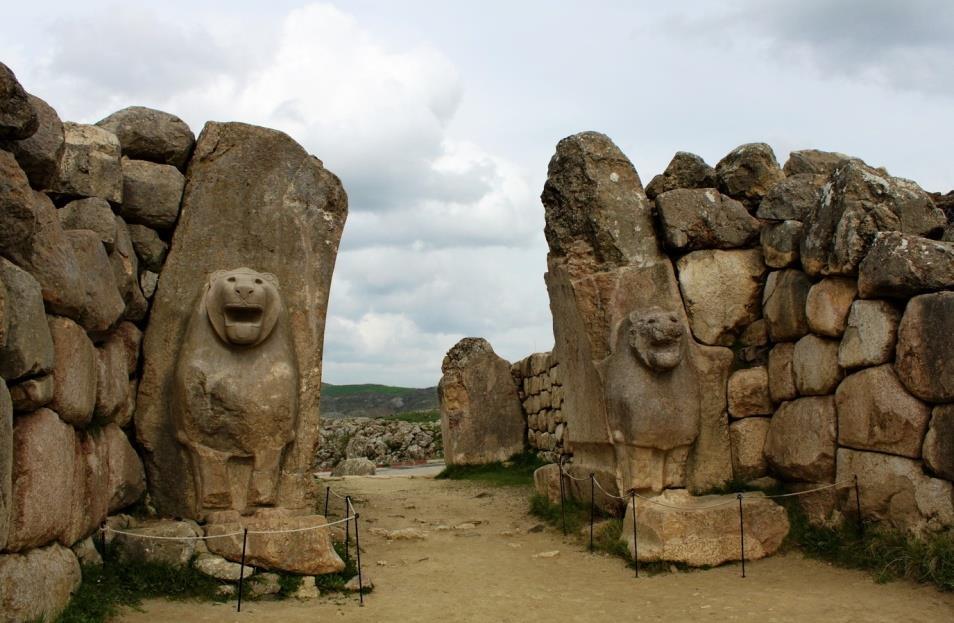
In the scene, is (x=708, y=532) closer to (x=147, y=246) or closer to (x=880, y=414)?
(x=880, y=414)

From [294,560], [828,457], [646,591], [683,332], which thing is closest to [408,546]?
[294,560]

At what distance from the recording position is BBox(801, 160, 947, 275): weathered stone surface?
21.9ft

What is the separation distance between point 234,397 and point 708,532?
3607 millimetres

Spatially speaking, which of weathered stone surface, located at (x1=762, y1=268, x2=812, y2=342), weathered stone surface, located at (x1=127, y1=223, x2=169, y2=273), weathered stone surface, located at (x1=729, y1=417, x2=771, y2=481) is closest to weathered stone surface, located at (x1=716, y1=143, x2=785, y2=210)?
weathered stone surface, located at (x1=762, y1=268, x2=812, y2=342)

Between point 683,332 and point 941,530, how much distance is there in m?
2.32

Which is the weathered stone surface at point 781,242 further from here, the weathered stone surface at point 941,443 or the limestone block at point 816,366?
the weathered stone surface at point 941,443

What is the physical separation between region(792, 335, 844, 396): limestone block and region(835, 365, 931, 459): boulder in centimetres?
16

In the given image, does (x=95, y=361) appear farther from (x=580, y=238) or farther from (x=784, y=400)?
(x=784, y=400)

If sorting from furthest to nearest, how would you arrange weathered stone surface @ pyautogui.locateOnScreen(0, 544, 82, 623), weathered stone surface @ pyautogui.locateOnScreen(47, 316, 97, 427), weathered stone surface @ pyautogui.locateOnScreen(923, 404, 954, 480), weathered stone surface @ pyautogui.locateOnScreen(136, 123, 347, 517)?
1. weathered stone surface @ pyautogui.locateOnScreen(136, 123, 347, 517)
2. weathered stone surface @ pyautogui.locateOnScreen(923, 404, 954, 480)
3. weathered stone surface @ pyautogui.locateOnScreen(47, 316, 97, 427)
4. weathered stone surface @ pyautogui.locateOnScreen(0, 544, 82, 623)

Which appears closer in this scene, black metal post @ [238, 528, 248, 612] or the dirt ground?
the dirt ground

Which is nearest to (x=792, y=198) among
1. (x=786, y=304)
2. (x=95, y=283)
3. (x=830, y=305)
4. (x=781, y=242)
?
(x=781, y=242)

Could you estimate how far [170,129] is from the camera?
278 inches

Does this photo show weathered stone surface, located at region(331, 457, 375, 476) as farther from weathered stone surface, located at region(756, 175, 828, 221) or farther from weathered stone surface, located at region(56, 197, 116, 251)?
Answer: weathered stone surface, located at region(56, 197, 116, 251)

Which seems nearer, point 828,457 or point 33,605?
point 33,605
